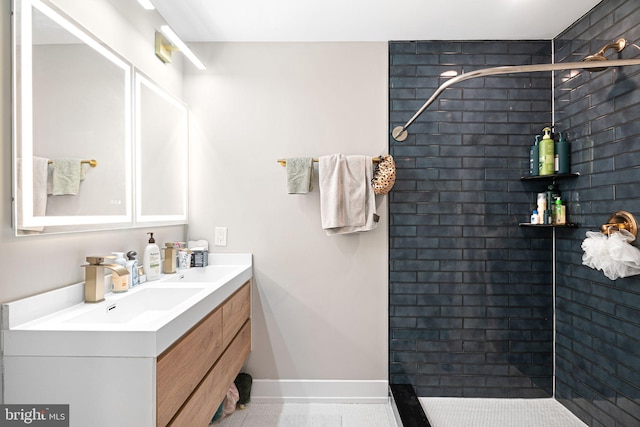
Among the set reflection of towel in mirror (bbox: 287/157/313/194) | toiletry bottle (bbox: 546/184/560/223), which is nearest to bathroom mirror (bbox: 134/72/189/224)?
reflection of towel in mirror (bbox: 287/157/313/194)

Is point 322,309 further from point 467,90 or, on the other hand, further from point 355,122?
point 467,90

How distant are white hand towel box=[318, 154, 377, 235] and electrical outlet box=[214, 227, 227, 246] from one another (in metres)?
0.70

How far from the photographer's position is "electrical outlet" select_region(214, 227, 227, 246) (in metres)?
2.55

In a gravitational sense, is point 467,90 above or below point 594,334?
above

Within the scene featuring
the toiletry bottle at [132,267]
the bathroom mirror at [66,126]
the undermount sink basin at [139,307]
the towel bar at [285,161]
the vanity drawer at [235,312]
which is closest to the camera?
the bathroom mirror at [66,126]

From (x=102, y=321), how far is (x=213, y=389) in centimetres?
60

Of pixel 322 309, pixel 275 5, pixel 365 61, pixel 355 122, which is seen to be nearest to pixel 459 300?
pixel 322 309

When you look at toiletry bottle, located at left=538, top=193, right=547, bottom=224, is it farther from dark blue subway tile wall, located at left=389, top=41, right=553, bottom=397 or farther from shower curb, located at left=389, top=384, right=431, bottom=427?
shower curb, located at left=389, top=384, right=431, bottom=427

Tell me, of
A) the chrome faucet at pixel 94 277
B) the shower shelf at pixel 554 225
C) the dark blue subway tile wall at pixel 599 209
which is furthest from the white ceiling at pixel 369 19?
the chrome faucet at pixel 94 277

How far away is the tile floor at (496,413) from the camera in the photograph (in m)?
2.22

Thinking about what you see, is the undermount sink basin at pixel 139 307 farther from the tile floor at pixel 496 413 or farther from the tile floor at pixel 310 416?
the tile floor at pixel 496 413

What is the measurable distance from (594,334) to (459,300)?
2.45 ft

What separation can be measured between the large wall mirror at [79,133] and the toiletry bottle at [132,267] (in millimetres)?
153

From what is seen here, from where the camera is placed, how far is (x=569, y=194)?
2.30 metres
